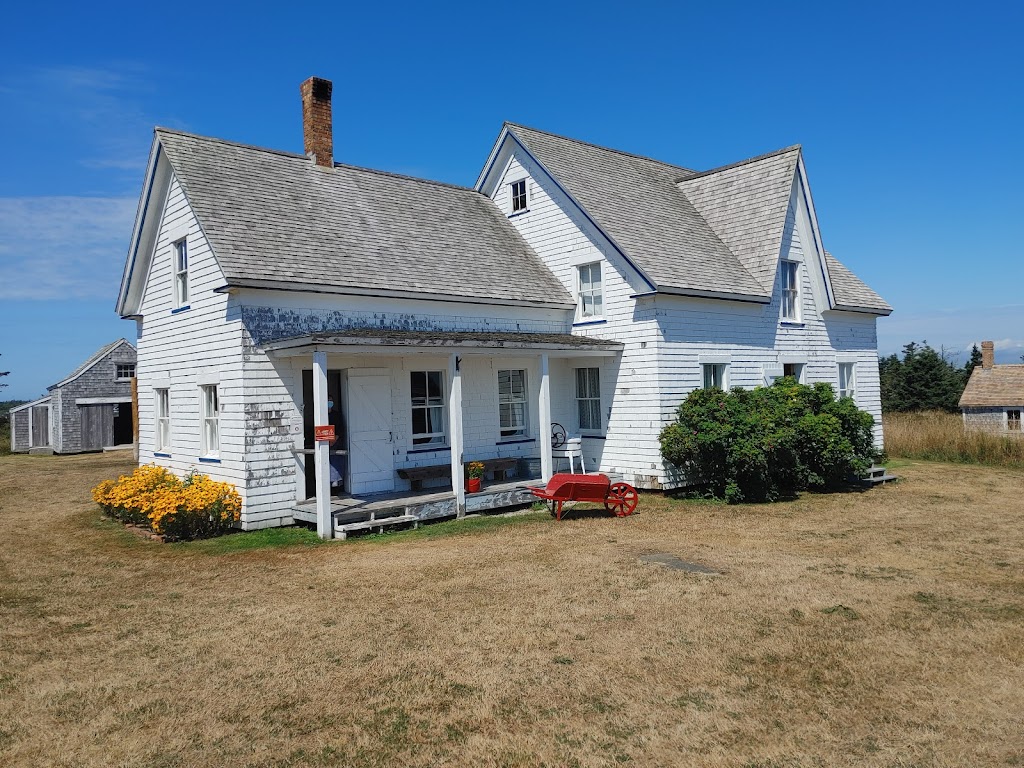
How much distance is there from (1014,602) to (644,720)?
5.01 m

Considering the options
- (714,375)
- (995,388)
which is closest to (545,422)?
(714,375)

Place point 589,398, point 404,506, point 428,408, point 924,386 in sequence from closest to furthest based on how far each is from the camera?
point 404,506, point 428,408, point 589,398, point 924,386

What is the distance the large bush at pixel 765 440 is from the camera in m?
15.8

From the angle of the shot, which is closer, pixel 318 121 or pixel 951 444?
pixel 318 121

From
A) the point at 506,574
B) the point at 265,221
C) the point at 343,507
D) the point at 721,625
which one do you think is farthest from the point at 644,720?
the point at 265,221

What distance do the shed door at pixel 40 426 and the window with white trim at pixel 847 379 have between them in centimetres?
3370

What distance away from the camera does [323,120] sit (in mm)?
18500

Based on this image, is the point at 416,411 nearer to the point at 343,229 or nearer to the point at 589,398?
the point at 343,229

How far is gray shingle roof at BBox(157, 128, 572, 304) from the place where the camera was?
14648mm

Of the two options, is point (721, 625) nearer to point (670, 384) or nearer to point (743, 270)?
point (670, 384)

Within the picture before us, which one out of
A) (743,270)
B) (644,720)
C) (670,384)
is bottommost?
(644,720)

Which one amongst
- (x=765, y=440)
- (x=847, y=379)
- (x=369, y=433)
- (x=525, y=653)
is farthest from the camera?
(x=847, y=379)

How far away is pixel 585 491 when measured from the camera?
46.7 feet

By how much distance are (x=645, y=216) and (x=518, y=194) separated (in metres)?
3.66
